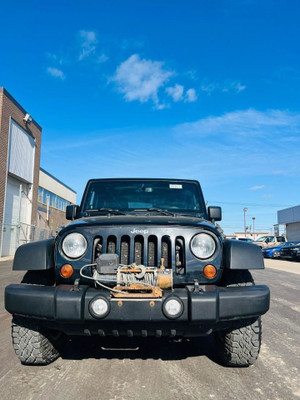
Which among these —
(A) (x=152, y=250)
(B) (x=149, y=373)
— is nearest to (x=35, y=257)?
(A) (x=152, y=250)

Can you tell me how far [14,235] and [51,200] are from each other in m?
13.6

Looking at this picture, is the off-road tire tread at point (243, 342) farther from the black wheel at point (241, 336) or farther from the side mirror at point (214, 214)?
the side mirror at point (214, 214)

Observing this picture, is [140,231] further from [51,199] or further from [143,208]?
[51,199]

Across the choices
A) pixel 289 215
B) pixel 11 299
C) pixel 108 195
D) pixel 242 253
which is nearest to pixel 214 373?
pixel 242 253

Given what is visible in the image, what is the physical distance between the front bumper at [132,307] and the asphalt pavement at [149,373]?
48 centimetres

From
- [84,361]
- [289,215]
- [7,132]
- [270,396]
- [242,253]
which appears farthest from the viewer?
[289,215]

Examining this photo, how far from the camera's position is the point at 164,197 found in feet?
14.5

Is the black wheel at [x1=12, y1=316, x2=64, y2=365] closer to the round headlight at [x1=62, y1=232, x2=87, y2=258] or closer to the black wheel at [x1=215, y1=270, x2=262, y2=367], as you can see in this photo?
the round headlight at [x1=62, y1=232, x2=87, y2=258]

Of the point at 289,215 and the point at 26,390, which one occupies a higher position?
the point at 289,215

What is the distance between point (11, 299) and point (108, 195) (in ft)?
6.49

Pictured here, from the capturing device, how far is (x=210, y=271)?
2.90 meters

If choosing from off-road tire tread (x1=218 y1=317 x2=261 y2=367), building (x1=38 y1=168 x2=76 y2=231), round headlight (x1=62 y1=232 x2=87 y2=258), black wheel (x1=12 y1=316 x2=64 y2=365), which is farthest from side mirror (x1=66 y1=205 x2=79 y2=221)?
building (x1=38 y1=168 x2=76 y2=231)

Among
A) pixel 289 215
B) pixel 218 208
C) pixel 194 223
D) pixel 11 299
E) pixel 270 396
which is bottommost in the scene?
pixel 270 396

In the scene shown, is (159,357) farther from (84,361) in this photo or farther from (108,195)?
(108,195)
